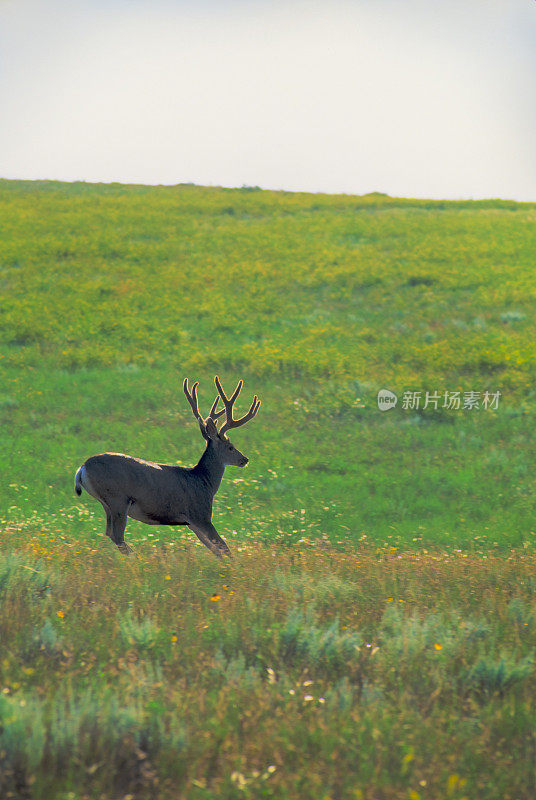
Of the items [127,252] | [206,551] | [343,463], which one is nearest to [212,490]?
[206,551]

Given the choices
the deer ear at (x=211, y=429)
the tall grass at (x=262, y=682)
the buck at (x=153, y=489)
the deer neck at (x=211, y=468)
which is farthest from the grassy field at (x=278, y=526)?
the deer ear at (x=211, y=429)

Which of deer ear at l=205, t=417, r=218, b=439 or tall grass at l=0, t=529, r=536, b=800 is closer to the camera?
tall grass at l=0, t=529, r=536, b=800

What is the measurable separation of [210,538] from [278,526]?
4.22 metres

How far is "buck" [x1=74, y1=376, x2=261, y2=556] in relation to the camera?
8.24 m

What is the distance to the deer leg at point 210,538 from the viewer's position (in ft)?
28.2

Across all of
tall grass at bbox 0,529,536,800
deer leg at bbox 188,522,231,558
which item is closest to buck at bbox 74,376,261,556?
deer leg at bbox 188,522,231,558

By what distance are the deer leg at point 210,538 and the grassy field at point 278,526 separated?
0.69ft

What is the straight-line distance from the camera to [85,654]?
20.1 feet

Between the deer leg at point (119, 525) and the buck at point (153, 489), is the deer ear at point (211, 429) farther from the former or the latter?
the deer leg at point (119, 525)

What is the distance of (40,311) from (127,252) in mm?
8384

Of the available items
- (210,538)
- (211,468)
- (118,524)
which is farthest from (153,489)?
(210,538)

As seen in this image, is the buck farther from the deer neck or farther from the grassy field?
the grassy field

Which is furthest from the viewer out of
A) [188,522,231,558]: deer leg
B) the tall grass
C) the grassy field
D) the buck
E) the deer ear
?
the deer ear

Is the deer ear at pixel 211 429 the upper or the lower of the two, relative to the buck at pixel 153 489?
upper
